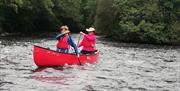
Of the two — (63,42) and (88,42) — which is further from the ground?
(63,42)

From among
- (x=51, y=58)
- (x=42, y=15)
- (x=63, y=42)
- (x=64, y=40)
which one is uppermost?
(x=64, y=40)

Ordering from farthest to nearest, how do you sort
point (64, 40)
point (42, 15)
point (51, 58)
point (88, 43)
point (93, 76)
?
point (42, 15) → point (88, 43) → point (64, 40) → point (51, 58) → point (93, 76)

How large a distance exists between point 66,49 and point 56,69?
1918 millimetres

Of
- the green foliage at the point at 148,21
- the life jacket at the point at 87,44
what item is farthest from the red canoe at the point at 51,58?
the green foliage at the point at 148,21

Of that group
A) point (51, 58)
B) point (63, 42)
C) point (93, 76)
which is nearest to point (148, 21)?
point (63, 42)

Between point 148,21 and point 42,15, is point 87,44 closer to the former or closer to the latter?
point 148,21

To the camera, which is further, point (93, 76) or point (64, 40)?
point (64, 40)

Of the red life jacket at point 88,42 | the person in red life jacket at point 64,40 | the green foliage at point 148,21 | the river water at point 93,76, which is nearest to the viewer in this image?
the river water at point 93,76

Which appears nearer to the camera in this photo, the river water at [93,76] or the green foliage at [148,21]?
the river water at [93,76]

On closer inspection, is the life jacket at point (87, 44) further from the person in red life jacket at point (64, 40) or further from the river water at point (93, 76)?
the person in red life jacket at point (64, 40)

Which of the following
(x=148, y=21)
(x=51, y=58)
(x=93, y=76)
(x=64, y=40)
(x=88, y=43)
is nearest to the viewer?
(x=93, y=76)

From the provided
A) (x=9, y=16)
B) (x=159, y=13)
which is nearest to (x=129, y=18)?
(x=159, y=13)

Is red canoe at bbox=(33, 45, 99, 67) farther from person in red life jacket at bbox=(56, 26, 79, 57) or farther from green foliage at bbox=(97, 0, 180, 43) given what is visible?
green foliage at bbox=(97, 0, 180, 43)

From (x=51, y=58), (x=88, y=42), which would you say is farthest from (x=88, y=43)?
(x=51, y=58)
